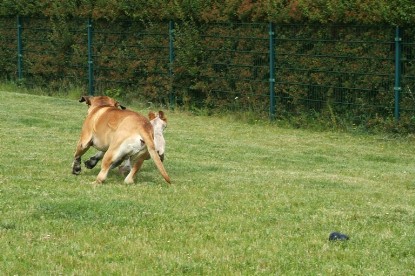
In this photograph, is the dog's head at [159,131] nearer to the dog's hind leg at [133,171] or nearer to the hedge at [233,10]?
the dog's hind leg at [133,171]

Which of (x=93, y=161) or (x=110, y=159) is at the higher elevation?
(x=110, y=159)

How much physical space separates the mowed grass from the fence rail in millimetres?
2588

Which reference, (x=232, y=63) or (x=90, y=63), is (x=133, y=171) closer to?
(x=232, y=63)

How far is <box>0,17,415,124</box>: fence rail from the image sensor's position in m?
18.9

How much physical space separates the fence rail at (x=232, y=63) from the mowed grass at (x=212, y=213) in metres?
2.59

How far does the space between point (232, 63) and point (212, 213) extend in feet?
38.8

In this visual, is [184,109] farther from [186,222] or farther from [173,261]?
[173,261]

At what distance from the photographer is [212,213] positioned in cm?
1020

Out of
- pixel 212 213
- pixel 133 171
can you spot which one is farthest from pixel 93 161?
pixel 212 213

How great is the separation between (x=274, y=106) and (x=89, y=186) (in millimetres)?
9906

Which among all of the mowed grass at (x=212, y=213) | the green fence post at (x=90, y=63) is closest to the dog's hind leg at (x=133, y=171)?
the mowed grass at (x=212, y=213)

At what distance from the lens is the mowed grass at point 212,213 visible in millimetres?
8227

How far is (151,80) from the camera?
23.8 m

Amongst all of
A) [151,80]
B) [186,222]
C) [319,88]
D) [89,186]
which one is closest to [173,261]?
[186,222]
